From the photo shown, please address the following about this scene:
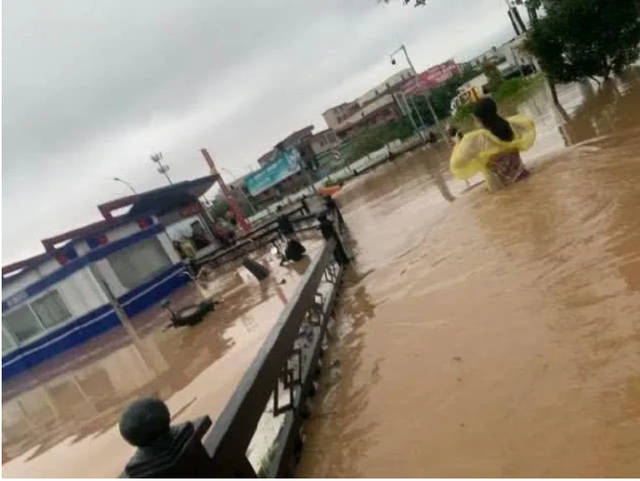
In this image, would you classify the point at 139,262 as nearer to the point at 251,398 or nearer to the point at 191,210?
the point at 191,210

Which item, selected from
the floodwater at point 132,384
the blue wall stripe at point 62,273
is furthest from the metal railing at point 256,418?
the blue wall stripe at point 62,273

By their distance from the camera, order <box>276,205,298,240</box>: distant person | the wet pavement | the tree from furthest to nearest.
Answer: the tree, <box>276,205,298,240</box>: distant person, the wet pavement

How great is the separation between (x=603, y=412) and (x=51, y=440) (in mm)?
9870

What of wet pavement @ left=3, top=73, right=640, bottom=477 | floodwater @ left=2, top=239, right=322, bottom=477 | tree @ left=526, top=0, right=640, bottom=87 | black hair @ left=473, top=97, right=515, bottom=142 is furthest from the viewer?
tree @ left=526, top=0, right=640, bottom=87

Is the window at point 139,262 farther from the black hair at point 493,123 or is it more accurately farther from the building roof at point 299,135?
the building roof at point 299,135

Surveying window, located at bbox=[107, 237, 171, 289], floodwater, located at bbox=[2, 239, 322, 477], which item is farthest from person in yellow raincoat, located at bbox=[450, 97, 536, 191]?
window, located at bbox=[107, 237, 171, 289]

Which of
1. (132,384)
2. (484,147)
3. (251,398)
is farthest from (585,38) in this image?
(251,398)

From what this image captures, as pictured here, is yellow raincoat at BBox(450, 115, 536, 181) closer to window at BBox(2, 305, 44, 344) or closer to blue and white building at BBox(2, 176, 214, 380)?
blue and white building at BBox(2, 176, 214, 380)

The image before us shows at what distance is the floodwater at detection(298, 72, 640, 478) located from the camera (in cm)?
296

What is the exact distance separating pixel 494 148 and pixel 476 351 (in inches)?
217

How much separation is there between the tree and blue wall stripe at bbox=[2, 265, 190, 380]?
18.7 meters

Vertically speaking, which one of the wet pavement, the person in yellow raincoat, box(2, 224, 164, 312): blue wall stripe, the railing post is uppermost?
box(2, 224, 164, 312): blue wall stripe

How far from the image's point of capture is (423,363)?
4.49m

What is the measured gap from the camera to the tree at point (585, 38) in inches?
776
